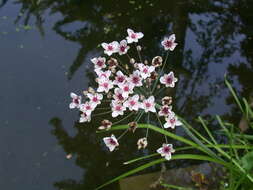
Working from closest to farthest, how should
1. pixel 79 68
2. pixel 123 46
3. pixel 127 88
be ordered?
pixel 127 88, pixel 123 46, pixel 79 68

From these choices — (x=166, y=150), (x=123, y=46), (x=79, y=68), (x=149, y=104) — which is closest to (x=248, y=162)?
(x=166, y=150)

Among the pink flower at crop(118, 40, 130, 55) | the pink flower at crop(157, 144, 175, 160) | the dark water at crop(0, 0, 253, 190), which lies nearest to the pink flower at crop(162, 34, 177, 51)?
the pink flower at crop(118, 40, 130, 55)

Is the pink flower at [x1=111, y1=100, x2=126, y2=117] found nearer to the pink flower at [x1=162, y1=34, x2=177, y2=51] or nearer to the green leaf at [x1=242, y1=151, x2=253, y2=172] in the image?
the pink flower at [x1=162, y1=34, x2=177, y2=51]

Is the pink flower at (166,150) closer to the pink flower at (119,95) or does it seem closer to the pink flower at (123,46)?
the pink flower at (119,95)

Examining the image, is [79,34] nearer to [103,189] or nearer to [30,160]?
[30,160]

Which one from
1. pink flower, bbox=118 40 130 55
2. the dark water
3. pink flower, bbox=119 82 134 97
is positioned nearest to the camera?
pink flower, bbox=119 82 134 97

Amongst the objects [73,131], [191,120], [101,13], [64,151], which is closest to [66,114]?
[73,131]

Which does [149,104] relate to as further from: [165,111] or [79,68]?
[79,68]

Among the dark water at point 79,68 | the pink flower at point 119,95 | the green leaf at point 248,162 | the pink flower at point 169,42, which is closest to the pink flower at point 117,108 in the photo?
the pink flower at point 119,95

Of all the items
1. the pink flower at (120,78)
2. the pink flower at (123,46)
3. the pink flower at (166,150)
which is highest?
the pink flower at (123,46)
